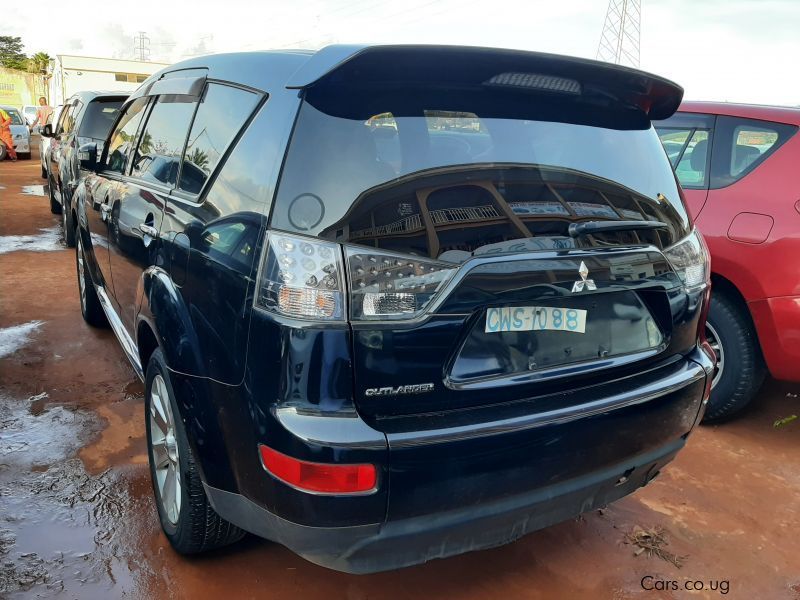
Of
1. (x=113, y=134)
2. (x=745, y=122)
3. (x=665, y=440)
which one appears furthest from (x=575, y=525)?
(x=113, y=134)

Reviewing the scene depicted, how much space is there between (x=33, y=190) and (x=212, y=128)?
13.5 m

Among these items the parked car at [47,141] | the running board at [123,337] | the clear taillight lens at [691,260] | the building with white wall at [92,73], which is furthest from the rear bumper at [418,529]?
the building with white wall at [92,73]

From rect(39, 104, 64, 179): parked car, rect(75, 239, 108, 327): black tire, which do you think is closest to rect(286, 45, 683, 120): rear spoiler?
rect(75, 239, 108, 327): black tire

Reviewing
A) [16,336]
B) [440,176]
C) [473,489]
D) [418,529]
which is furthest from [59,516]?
[16,336]

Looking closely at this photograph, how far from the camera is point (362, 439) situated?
1.68 metres

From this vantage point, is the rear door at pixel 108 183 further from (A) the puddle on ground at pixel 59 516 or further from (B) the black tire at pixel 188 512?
(B) the black tire at pixel 188 512

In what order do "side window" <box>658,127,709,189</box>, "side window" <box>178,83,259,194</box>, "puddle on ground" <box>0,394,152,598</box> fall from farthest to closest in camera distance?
"side window" <box>658,127,709,189</box> < "puddle on ground" <box>0,394,152,598</box> < "side window" <box>178,83,259,194</box>

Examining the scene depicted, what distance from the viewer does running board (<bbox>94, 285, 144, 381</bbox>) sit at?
3020 millimetres

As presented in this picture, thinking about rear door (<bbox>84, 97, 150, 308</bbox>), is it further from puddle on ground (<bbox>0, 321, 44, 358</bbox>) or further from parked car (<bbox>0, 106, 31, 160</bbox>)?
parked car (<bbox>0, 106, 31, 160</bbox>)

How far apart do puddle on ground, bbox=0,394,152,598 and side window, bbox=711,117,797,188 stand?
11.8 feet

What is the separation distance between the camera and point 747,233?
11.5 feet

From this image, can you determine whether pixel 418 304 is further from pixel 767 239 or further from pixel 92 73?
pixel 92 73

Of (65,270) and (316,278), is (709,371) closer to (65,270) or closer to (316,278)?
(316,278)

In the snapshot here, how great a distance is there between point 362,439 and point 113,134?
303 centimetres
